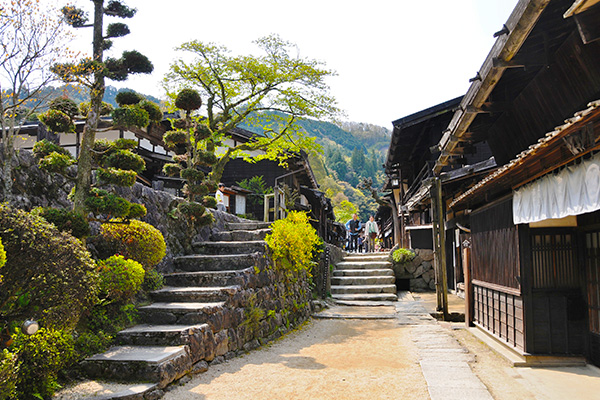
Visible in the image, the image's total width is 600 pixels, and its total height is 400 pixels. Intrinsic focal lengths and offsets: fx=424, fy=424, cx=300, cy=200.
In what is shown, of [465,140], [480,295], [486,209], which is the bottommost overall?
[480,295]

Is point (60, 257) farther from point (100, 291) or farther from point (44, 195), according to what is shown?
point (44, 195)

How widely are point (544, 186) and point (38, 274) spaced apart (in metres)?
6.37

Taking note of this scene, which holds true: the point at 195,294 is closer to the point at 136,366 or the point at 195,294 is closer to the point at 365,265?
the point at 136,366

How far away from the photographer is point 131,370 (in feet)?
18.7

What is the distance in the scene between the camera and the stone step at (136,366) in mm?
5648

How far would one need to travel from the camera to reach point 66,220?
629cm

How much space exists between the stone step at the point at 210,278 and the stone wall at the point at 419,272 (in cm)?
1128

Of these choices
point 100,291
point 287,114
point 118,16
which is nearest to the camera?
point 100,291

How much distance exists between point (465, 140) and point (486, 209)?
1612 millimetres

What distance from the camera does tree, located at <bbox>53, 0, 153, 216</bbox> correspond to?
7.30m

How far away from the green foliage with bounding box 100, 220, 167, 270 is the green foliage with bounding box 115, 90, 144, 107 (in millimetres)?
2248

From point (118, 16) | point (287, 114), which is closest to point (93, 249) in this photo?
point (118, 16)

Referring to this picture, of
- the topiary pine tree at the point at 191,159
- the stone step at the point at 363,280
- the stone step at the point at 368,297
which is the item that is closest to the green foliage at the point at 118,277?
the topiary pine tree at the point at 191,159

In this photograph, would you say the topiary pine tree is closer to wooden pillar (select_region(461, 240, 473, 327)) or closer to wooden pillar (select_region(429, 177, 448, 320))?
wooden pillar (select_region(429, 177, 448, 320))
